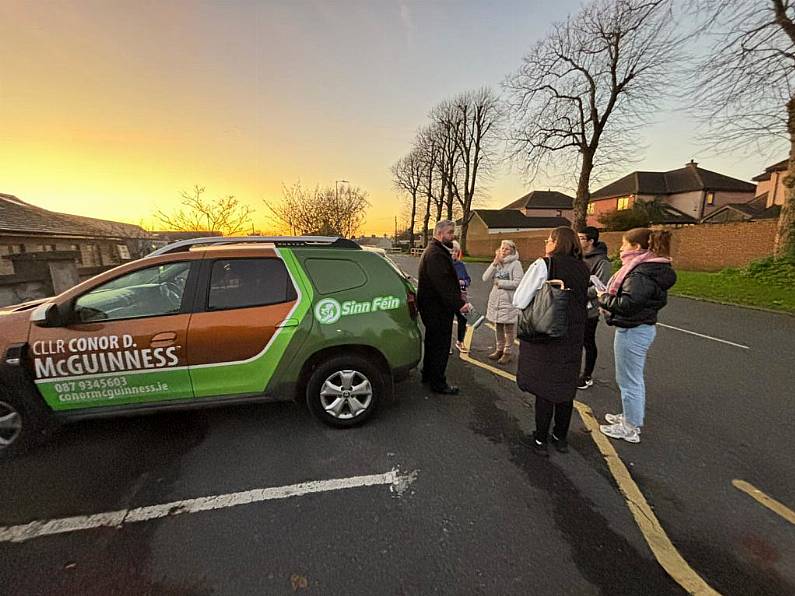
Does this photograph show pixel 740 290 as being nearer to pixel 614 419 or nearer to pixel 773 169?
pixel 614 419

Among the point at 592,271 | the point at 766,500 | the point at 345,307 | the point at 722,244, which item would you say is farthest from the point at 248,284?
the point at 722,244

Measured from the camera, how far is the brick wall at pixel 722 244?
14.6m

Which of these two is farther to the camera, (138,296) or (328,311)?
(328,311)

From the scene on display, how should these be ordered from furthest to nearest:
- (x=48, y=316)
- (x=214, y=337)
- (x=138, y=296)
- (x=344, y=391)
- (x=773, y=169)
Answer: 1. (x=773, y=169)
2. (x=344, y=391)
3. (x=138, y=296)
4. (x=214, y=337)
5. (x=48, y=316)

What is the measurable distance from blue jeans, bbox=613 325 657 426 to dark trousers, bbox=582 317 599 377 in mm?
1013

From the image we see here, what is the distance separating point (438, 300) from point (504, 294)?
163 centimetres

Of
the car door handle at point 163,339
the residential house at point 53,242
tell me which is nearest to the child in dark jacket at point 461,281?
the car door handle at point 163,339

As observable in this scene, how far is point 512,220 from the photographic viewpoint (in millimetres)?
56844

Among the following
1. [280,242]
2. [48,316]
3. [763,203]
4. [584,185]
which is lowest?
[48,316]

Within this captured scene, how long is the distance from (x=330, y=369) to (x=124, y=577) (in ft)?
5.69

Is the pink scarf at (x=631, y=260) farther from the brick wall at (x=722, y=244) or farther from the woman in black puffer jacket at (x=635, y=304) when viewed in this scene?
the brick wall at (x=722, y=244)

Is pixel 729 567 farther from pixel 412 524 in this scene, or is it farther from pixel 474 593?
pixel 412 524

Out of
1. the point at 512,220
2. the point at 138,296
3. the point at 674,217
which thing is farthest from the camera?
the point at 512,220

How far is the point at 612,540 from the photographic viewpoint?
6.67 ft
